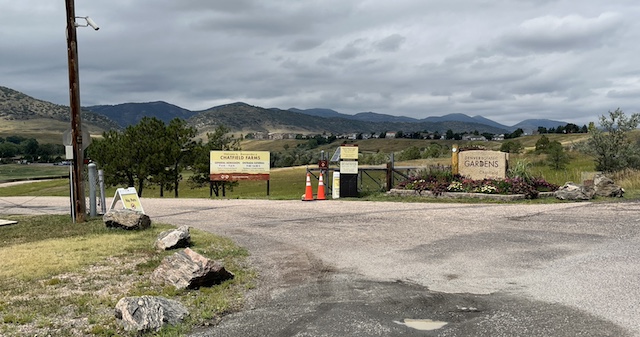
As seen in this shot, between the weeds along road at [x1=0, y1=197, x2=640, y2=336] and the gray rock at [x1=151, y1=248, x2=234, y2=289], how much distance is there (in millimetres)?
647

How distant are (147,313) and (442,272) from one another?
4.20m

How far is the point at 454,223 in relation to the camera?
12180mm

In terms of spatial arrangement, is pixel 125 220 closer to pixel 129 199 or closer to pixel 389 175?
pixel 129 199

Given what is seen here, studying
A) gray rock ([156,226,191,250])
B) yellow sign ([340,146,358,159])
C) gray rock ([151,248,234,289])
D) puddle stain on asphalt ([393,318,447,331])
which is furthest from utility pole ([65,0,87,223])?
puddle stain on asphalt ([393,318,447,331])

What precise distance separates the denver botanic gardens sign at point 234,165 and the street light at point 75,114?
37.3 ft

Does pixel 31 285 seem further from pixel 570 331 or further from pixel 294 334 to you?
pixel 570 331

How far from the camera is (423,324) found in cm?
509

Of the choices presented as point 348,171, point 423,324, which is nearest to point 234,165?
point 348,171

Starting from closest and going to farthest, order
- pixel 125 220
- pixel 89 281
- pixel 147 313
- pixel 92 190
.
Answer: pixel 147 313 → pixel 89 281 → pixel 125 220 → pixel 92 190

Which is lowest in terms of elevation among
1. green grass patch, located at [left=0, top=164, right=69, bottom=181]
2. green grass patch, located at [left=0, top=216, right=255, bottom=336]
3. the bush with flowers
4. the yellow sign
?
green grass patch, located at [left=0, top=164, right=69, bottom=181]

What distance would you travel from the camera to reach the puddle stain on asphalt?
4992 mm

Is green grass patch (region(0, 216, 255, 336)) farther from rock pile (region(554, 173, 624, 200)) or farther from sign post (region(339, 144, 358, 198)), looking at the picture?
rock pile (region(554, 173, 624, 200))

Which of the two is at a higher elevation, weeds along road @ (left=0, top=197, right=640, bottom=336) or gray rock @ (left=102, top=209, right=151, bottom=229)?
gray rock @ (left=102, top=209, right=151, bottom=229)

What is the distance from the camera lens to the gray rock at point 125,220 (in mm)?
11328
